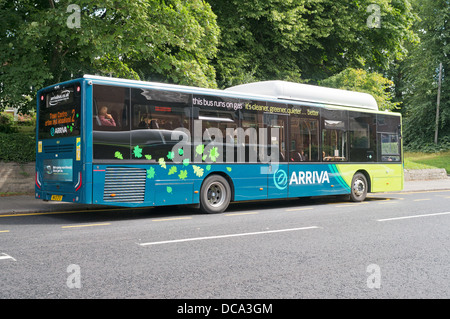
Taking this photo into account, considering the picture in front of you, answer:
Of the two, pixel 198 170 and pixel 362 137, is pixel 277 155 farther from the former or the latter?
pixel 362 137

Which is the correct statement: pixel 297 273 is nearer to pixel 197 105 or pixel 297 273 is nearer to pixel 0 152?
pixel 197 105

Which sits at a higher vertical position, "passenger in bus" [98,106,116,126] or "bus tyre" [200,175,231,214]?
"passenger in bus" [98,106,116,126]

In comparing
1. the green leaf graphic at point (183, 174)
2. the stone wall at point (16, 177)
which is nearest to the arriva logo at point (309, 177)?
the green leaf graphic at point (183, 174)

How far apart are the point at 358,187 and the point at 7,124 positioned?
43.2ft

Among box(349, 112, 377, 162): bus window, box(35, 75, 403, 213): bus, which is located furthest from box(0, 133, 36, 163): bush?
box(349, 112, 377, 162): bus window

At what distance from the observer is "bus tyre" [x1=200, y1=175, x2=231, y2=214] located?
1177cm

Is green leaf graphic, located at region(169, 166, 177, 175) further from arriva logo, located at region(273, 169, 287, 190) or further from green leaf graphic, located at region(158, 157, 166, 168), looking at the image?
arriva logo, located at region(273, 169, 287, 190)

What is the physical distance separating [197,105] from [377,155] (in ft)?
24.0

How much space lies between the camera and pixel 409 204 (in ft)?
48.3

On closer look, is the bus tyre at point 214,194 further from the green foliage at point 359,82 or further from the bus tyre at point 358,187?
the green foliage at point 359,82

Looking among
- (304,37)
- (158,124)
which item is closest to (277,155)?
(158,124)

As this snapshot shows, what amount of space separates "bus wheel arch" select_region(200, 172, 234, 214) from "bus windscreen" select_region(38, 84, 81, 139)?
3302mm

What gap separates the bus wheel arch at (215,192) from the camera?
1178 cm

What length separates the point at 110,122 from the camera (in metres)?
10.2
